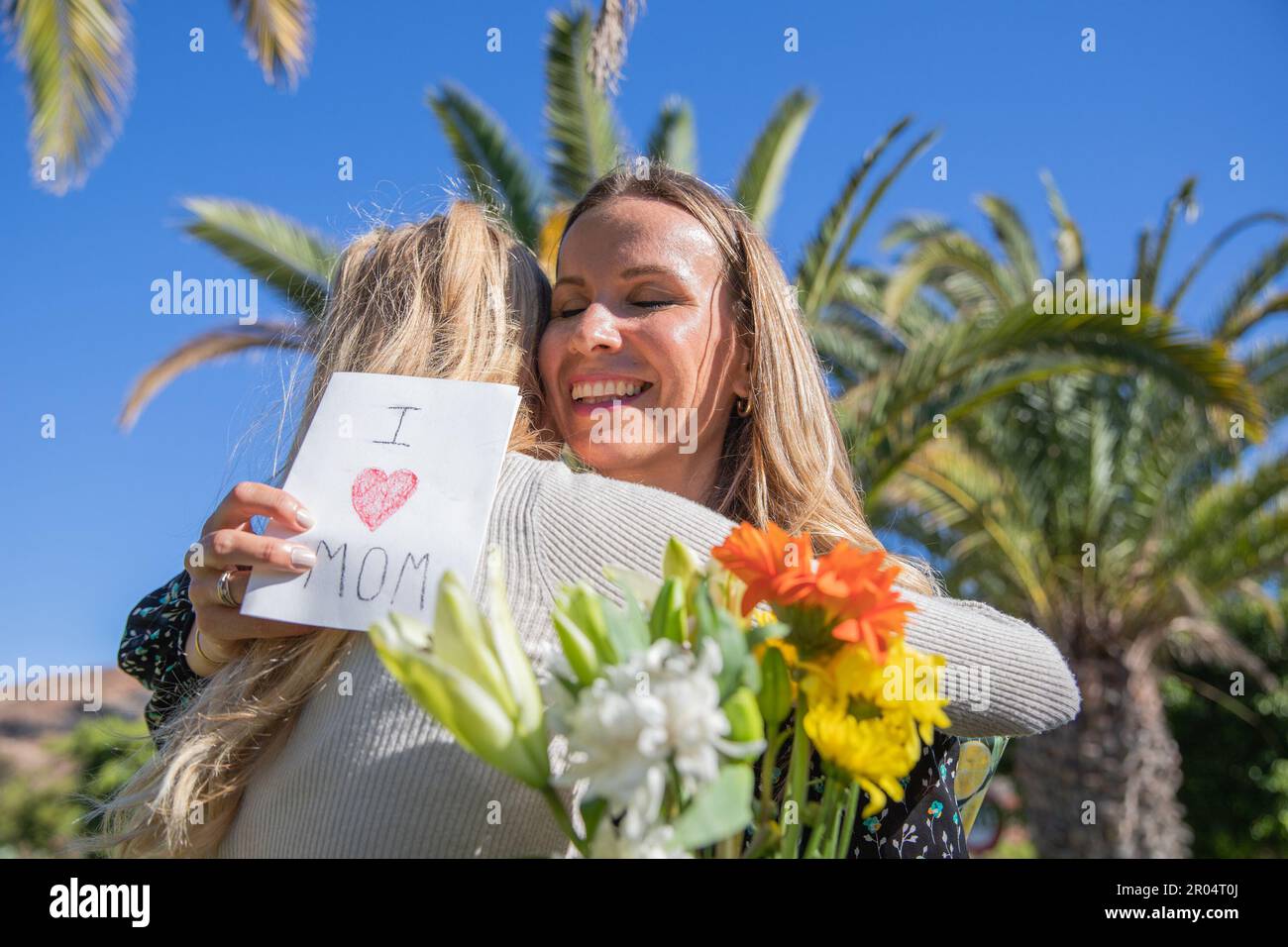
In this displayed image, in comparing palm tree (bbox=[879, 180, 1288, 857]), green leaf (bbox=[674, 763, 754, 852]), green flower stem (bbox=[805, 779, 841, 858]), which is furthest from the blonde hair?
palm tree (bbox=[879, 180, 1288, 857])

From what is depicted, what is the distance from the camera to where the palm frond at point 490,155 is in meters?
7.48

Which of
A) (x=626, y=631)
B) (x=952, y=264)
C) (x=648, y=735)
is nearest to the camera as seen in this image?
(x=648, y=735)

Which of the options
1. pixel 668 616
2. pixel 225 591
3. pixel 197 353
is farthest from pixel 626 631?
pixel 197 353

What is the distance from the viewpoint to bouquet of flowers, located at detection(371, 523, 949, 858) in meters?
0.86

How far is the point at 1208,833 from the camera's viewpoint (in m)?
15.2

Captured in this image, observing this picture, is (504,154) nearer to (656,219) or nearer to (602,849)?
(656,219)

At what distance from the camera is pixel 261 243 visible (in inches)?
298

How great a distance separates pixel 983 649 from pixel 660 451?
0.99 m

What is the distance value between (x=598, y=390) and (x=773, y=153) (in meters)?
5.75

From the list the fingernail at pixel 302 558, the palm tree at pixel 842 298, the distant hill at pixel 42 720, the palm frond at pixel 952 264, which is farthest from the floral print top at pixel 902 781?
the distant hill at pixel 42 720

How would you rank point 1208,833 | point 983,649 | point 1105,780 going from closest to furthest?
1. point 983,649
2. point 1105,780
3. point 1208,833

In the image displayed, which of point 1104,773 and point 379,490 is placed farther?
point 1104,773

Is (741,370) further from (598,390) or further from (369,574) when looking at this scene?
(369,574)
